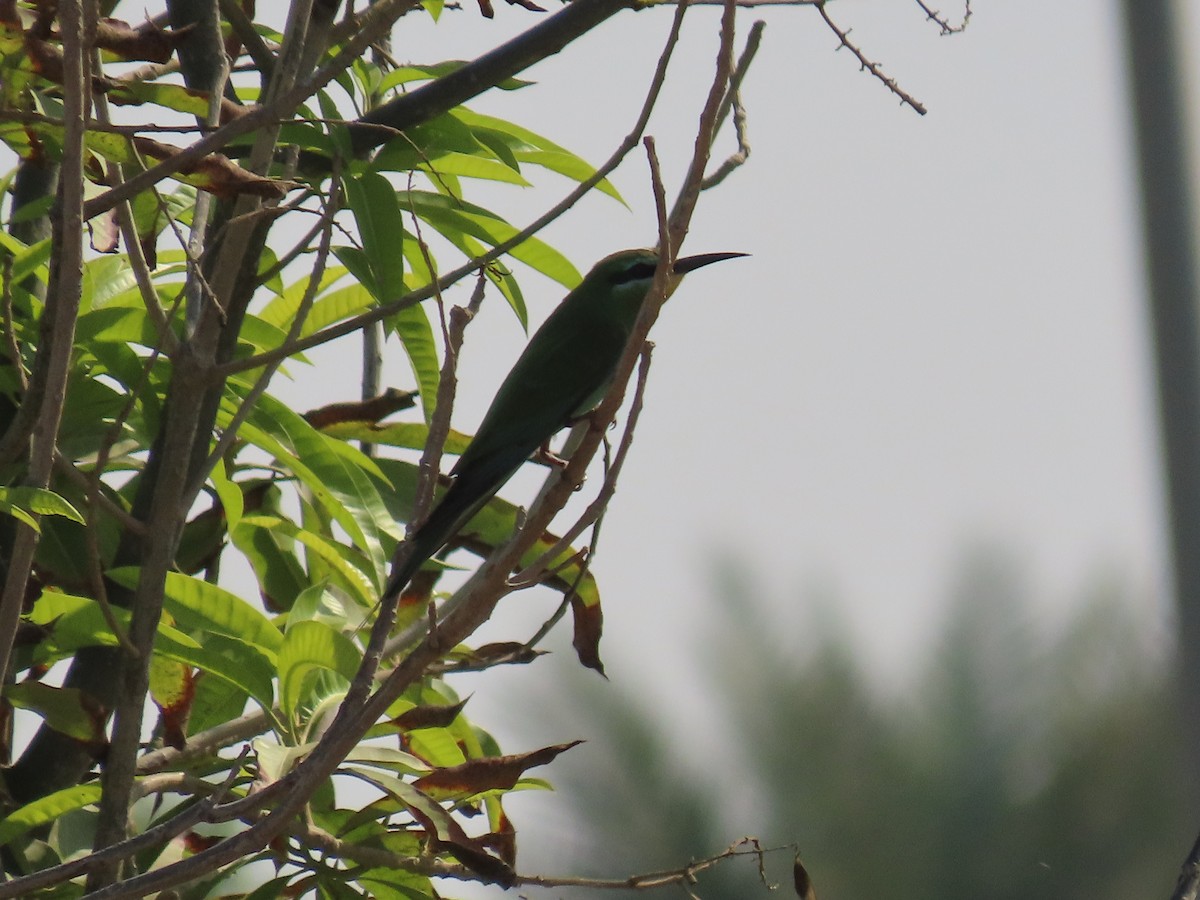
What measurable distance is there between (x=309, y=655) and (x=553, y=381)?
51.3 inches

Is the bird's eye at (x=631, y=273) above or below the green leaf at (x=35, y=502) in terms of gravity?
above

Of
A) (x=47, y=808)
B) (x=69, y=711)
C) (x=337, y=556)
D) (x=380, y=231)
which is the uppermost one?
(x=380, y=231)

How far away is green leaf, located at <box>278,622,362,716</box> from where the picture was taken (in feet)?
6.13

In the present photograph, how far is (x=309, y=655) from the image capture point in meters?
1.88

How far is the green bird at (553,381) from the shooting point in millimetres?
2322

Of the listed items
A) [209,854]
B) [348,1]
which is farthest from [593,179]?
[209,854]

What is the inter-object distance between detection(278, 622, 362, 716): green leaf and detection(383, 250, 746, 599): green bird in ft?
0.52

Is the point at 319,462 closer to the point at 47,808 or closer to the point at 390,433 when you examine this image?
the point at 390,433

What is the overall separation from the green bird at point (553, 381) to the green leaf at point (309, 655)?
16 cm

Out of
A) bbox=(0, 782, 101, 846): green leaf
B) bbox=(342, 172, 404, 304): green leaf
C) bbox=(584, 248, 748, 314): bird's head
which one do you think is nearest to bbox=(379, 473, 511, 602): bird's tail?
bbox=(342, 172, 404, 304): green leaf

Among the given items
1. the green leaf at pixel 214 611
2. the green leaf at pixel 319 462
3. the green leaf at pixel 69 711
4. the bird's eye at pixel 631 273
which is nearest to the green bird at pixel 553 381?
the bird's eye at pixel 631 273

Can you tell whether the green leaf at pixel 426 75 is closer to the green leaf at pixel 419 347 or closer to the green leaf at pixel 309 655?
the green leaf at pixel 419 347

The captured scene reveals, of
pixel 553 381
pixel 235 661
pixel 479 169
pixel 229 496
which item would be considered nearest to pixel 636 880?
pixel 235 661

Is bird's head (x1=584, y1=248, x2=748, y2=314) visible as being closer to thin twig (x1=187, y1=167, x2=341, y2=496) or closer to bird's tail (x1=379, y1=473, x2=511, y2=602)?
bird's tail (x1=379, y1=473, x2=511, y2=602)
